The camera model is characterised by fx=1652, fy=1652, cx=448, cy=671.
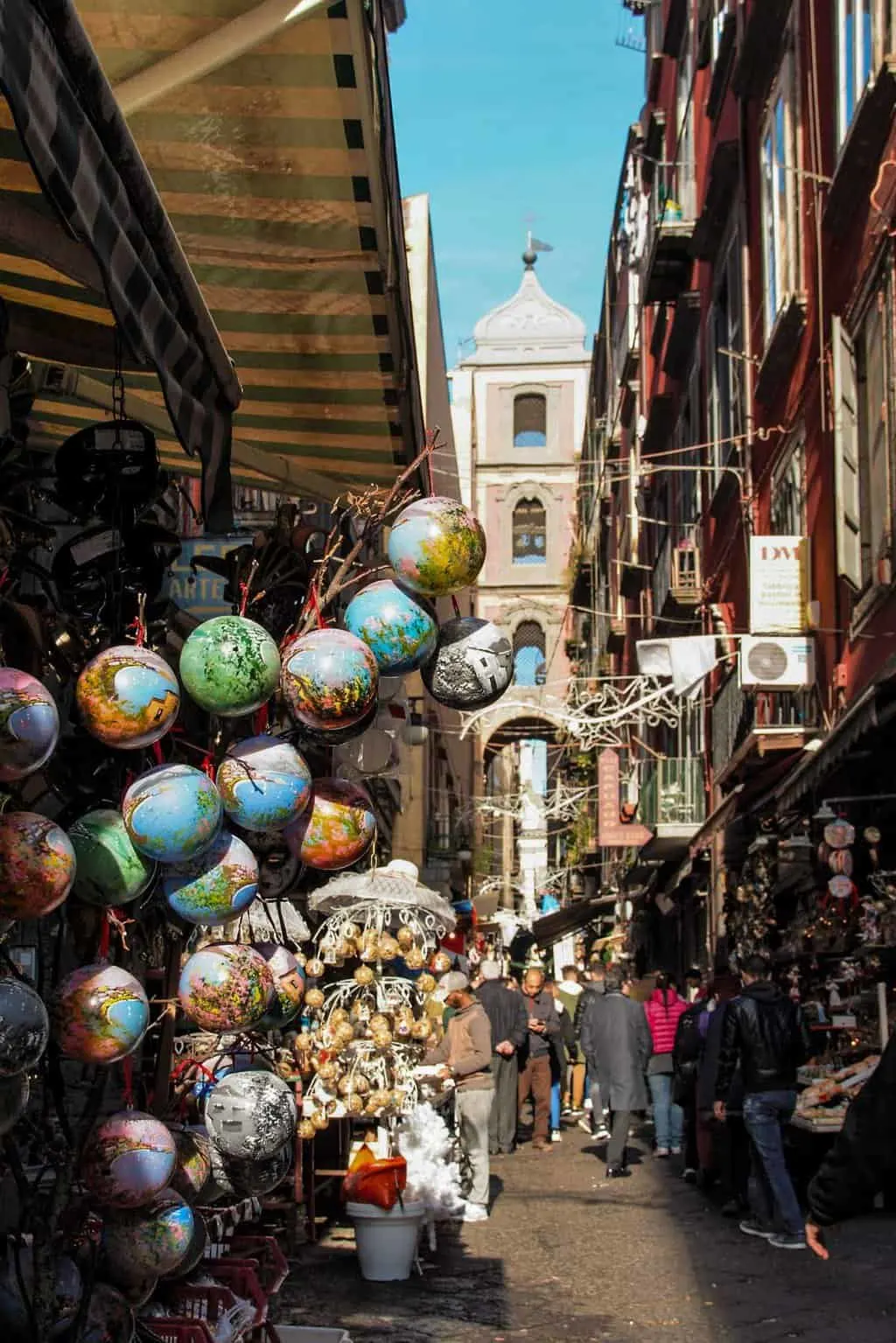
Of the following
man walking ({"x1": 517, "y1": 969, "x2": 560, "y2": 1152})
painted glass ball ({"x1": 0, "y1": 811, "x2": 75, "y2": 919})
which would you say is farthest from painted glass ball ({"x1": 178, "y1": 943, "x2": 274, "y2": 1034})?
man walking ({"x1": 517, "y1": 969, "x2": 560, "y2": 1152})

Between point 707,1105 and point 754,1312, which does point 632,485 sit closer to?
point 707,1105

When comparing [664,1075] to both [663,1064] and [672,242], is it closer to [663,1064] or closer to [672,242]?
[663,1064]

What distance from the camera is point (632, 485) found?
32562mm

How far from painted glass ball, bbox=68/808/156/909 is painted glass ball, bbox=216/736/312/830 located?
310 mm

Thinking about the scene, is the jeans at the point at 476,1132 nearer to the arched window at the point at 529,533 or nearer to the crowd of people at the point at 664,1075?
the crowd of people at the point at 664,1075

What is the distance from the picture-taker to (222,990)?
13.0ft

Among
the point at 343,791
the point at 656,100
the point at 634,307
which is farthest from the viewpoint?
the point at 634,307

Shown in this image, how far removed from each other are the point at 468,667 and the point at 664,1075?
11.5 m

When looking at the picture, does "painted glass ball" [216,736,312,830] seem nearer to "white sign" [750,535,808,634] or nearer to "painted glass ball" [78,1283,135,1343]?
"painted glass ball" [78,1283,135,1343]

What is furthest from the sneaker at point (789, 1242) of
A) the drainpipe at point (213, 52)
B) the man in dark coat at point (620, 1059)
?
the drainpipe at point (213, 52)

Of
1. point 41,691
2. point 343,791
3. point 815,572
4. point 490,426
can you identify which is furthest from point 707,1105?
point 490,426

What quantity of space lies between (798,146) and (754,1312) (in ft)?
33.9

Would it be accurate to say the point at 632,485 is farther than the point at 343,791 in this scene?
Yes

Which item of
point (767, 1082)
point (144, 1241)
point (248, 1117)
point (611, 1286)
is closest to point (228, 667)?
point (248, 1117)
